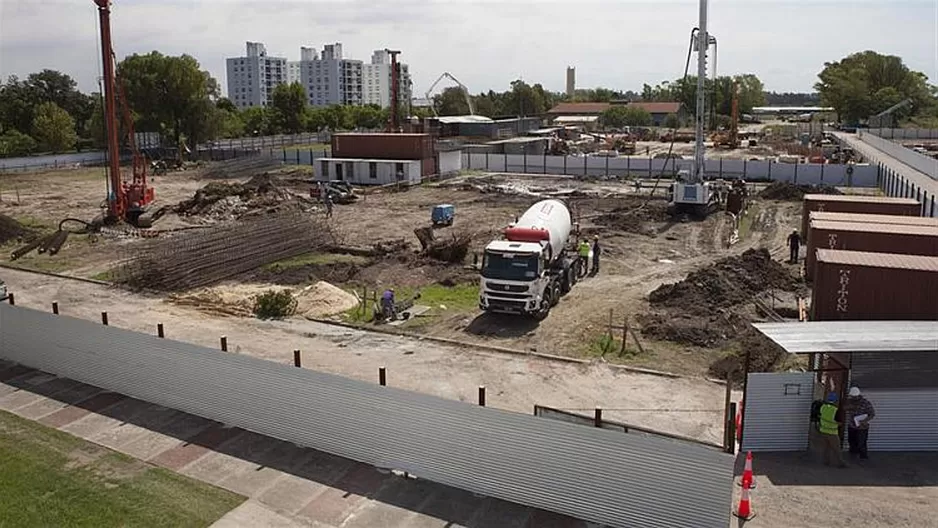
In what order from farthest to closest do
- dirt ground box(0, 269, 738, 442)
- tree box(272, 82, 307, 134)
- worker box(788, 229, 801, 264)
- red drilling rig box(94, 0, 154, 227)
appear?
tree box(272, 82, 307, 134) → red drilling rig box(94, 0, 154, 227) → worker box(788, 229, 801, 264) → dirt ground box(0, 269, 738, 442)

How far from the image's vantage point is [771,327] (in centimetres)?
1531

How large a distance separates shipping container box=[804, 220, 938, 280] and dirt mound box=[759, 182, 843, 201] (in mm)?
24340

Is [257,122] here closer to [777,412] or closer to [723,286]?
[723,286]

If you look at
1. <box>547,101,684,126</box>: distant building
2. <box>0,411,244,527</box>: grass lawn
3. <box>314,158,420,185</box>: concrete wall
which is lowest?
<box>0,411,244,527</box>: grass lawn

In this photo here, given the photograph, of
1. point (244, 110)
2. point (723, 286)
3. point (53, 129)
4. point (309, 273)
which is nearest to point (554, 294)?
point (723, 286)

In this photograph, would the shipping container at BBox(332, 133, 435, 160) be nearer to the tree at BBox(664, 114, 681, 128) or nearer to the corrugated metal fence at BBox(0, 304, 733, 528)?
the corrugated metal fence at BBox(0, 304, 733, 528)

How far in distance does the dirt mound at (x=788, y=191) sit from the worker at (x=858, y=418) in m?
38.1

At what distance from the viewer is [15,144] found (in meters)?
79.4

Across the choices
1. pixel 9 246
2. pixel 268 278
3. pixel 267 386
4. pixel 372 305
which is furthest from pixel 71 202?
pixel 267 386

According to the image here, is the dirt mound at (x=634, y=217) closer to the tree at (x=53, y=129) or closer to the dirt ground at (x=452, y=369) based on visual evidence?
the dirt ground at (x=452, y=369)

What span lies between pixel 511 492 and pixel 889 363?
25.7ft

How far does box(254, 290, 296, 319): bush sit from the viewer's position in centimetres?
2450

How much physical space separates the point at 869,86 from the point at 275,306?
131 meters

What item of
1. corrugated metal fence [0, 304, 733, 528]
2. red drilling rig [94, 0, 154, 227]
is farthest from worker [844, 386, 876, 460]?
red drilling rig [94, 0, 154, 227]
